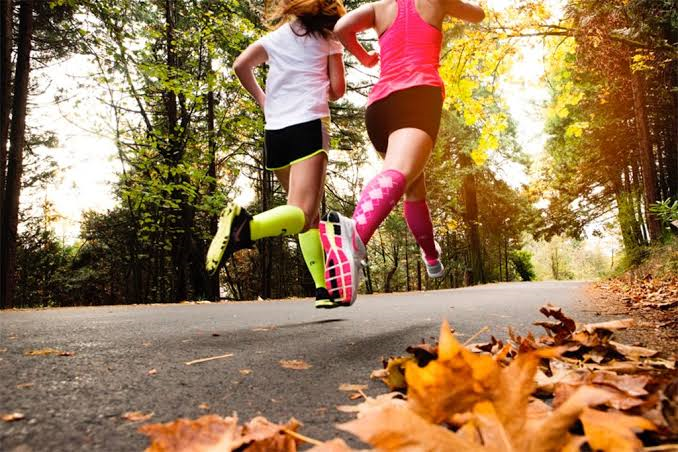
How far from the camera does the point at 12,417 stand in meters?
0.80

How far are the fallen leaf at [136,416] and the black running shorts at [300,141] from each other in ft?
6.14

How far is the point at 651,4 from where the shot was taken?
159 inches

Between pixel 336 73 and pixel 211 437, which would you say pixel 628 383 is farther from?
pixel 336 73

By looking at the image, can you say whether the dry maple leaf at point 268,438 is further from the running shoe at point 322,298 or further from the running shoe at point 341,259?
the running shoe at point 322,298

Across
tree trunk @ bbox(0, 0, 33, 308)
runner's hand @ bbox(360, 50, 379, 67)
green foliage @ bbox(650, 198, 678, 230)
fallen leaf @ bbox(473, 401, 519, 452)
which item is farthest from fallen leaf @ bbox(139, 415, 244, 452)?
tree trunk @ bbox(0, 0, 33, 308)

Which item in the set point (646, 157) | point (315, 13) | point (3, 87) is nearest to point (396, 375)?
point (315, 13)

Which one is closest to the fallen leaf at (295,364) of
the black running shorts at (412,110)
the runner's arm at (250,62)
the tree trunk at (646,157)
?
the black running shorts at (412,110)

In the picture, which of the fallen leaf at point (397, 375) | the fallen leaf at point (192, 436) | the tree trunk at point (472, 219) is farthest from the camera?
the tree trunk at point (472, 219)

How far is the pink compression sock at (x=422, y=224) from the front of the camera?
291 centimetres

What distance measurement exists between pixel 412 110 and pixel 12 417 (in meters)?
1.98

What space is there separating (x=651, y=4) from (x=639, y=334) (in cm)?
389

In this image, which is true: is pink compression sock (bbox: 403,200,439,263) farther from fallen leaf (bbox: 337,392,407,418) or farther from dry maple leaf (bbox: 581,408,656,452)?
dry maple leaf (bbox: 581,408,656,452)

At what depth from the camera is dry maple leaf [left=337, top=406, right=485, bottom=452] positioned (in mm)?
503

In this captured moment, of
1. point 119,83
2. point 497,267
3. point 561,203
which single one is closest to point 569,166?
point 561,203
